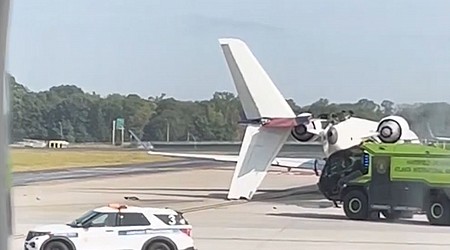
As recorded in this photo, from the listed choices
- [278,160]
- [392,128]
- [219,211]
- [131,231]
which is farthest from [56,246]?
[392,128]

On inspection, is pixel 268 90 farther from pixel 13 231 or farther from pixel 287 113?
pixel 13 231

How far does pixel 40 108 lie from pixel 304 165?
121 cm

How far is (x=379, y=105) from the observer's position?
281cm

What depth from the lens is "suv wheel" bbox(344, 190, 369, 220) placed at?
9.97ft

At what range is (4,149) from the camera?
7.57ft

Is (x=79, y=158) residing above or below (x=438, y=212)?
above

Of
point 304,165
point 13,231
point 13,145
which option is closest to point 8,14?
point 13,145

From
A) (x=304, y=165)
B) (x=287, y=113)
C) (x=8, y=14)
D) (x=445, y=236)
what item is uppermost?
(x=8, y=14)

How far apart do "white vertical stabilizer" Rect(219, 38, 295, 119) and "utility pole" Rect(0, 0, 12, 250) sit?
93cm

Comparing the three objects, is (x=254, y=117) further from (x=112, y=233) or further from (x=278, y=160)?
(x=112, y=233)

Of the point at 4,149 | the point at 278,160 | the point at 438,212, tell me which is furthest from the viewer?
the point at 278,160

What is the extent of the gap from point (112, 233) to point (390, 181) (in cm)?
115

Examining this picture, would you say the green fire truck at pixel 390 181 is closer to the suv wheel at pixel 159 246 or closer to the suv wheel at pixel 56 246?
the suv wheel at pixel 159 246

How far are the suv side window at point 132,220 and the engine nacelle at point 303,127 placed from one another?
811 mm
